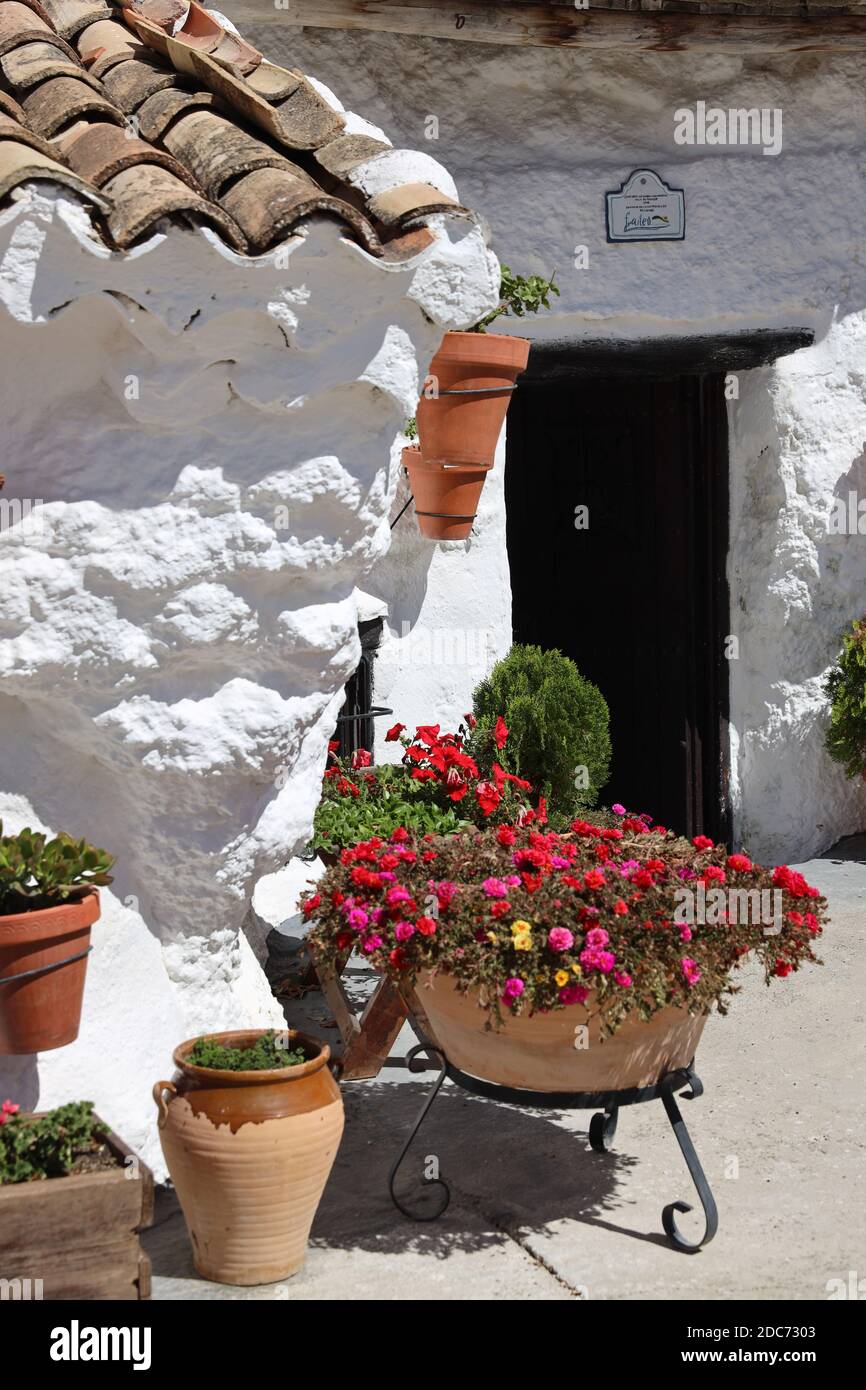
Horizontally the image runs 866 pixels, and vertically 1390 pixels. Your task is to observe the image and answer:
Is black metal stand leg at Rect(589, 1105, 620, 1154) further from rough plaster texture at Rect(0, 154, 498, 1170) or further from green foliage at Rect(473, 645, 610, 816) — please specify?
green foliage at Rect(473, 645, 610, 816)

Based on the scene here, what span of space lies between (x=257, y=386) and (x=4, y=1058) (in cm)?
151

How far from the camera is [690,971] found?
300cm

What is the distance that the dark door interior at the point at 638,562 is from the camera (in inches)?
256

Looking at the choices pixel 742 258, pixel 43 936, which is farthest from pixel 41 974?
pixel 742 258

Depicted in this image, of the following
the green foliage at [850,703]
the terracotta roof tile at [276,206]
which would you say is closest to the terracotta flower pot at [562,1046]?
the terracotta roof tile at [276,206]

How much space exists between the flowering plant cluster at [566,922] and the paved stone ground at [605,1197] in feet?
1.74

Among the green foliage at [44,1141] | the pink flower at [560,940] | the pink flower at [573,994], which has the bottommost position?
the green foliage at [44,1141]

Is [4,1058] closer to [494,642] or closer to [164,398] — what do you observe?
[164,398]

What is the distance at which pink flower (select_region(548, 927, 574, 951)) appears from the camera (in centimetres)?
296

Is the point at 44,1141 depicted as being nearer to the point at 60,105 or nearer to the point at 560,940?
the point at 560,940

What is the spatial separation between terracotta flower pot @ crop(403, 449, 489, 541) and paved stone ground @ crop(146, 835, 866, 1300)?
1.61 m

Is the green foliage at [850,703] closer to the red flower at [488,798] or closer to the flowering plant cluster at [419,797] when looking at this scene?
the flowering plant cluster at [419,797]

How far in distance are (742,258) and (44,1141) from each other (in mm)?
4645

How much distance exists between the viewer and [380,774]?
185 inches
